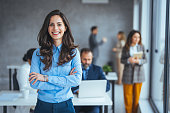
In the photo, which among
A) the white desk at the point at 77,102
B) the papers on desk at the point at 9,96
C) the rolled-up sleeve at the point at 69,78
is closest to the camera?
the rolled-up sleeve at the point at 69,78

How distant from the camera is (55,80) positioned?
5.85 ft

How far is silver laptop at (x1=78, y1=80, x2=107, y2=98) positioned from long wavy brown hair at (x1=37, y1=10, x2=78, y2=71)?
2.38 feet

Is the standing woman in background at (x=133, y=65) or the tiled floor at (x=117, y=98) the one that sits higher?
the standing woman in background at (x=133, y=65)

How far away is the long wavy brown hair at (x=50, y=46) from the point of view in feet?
5.95

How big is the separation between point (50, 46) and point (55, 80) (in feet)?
0.92

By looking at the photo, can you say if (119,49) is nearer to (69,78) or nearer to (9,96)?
(9,96)

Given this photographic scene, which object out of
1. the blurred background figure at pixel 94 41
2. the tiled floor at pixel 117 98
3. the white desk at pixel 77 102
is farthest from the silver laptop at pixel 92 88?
the blurred background figure at pixel 94 41

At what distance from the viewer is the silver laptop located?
255 centimetres

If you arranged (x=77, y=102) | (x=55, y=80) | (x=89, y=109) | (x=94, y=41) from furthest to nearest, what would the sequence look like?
(x=94, y=41) → (x=89, y=109) → (x=77, y=102) → (x=55, y=80)

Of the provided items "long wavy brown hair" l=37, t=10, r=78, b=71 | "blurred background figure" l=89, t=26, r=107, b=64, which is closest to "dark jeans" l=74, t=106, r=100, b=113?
"long wavy brown hair" l=37, t=10, r=78, b=71

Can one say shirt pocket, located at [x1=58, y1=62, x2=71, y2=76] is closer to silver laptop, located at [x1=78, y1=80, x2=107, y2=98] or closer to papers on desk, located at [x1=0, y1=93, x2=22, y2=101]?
silver laptop, located at [x1=78, y1=80, x2=107, y2=98]

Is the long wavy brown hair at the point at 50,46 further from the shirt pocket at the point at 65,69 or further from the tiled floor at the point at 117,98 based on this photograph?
the tiled floor at the point at 117,98

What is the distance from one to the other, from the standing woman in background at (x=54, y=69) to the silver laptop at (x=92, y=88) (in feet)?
2.16

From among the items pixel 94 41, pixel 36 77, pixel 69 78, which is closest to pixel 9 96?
pixel 36 77
